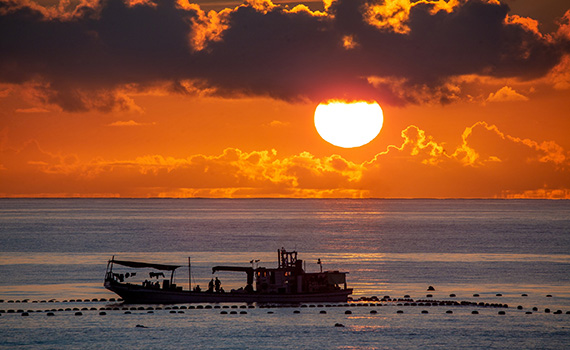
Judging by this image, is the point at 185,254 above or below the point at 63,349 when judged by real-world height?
above

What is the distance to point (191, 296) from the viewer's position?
315ft

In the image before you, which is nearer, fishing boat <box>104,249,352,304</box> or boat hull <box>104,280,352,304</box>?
boat hull <box>104,280,352,304</box>

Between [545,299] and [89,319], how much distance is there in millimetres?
52708

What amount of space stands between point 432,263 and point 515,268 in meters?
15.9

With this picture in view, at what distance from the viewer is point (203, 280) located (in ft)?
393

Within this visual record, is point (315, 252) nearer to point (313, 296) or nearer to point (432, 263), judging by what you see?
Answer: point (432, 263)

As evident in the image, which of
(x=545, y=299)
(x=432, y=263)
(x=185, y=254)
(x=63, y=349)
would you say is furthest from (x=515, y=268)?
(x=63, y=349)

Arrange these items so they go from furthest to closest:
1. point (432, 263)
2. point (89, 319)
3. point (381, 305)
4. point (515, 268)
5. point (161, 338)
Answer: point (432, 263) < point (515, 268) < point (381, 305) < point (89, 319) < point (161, 338)

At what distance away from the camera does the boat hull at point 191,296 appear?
95.5 m

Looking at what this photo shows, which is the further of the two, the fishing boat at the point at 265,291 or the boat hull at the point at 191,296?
the fishing boat at the point at 265,291

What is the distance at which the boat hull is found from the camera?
95.5 m

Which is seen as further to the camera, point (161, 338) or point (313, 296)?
point (313, 296)

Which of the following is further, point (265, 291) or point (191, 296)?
point (191, 296)

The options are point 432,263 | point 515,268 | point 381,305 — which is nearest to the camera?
point 381,305
